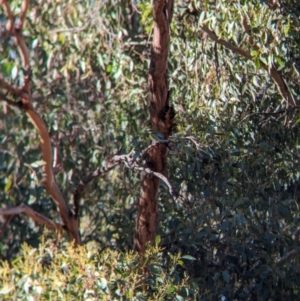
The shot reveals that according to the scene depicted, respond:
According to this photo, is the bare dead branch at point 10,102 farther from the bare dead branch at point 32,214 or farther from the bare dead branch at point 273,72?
the bare dead branch at point 273,72

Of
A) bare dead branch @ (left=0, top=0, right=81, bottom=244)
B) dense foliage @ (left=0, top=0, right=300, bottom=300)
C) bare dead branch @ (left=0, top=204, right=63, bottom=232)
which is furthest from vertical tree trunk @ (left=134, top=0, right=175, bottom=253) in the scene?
bare dead branch @ (left=0, top=204, right=63, bottom=232)

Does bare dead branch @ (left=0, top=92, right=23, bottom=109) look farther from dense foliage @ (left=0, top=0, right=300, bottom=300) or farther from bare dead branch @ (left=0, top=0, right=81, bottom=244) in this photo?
dense foliage @ (left=0, top=0, right=300, bottom=300)

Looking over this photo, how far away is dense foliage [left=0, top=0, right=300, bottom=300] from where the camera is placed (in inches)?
198

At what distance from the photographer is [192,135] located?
15.9ft

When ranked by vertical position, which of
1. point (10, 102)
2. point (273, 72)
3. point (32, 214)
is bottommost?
point (32, 214)

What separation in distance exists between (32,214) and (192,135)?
1.25 metres

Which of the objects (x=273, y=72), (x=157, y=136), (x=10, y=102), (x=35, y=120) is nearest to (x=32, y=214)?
(x=35, y=120)

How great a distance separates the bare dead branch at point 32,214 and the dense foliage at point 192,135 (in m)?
0.28

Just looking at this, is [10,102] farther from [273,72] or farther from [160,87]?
[273,72]

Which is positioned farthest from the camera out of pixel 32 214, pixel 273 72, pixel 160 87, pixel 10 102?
pixel 273 72

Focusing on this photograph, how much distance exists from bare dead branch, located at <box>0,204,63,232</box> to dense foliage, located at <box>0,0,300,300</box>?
277 mm

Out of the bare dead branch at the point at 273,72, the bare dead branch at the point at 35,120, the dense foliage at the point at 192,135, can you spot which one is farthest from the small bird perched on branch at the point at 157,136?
the bare dead branch at the point at 273,72

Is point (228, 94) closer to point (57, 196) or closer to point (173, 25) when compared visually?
point (173, 25)

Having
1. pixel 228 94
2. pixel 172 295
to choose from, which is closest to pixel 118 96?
pixel 228 94
